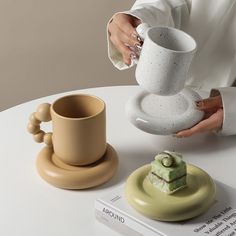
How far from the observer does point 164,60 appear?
0.80m

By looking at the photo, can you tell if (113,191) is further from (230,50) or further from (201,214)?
(230,50)

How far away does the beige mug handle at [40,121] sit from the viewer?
848mm

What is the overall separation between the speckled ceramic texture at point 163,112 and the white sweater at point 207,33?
7.5 inches

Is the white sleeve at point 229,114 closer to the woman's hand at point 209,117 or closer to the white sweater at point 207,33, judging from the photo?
the woman's hand at point 209,117

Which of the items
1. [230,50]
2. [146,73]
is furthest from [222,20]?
[146,73]

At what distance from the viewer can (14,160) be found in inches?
35.5

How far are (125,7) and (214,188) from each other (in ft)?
3.78

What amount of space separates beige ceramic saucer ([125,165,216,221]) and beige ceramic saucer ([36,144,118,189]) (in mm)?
61

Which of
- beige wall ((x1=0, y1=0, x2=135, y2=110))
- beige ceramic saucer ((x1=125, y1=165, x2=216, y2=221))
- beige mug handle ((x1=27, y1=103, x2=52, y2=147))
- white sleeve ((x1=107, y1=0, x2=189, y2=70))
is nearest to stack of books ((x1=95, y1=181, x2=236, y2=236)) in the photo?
beige ceramic saucer ((x1=125, y1=165, x2=216, y2=221))

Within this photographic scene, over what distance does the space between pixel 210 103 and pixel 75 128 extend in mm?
283

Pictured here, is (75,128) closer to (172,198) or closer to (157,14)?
(172,198)

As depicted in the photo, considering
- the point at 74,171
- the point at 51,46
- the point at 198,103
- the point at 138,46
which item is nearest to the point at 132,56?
the point at 138,46

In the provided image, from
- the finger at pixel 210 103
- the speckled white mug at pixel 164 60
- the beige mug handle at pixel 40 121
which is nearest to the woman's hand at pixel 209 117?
the finger at pixel 210 103

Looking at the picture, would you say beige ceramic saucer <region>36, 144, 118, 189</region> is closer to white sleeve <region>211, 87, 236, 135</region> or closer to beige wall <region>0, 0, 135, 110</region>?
white sleeve <region>211, 87, 236, 135</region>
